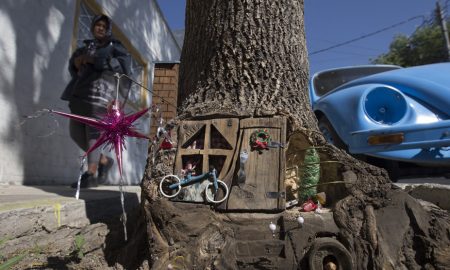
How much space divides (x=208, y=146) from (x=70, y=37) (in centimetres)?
308

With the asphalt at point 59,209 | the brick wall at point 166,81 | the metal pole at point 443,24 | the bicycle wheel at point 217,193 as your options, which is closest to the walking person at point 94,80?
the asphalt at point 59,209

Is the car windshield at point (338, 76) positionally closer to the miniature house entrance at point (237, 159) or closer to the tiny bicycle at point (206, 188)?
the miniature house entrance at point (237, 159)

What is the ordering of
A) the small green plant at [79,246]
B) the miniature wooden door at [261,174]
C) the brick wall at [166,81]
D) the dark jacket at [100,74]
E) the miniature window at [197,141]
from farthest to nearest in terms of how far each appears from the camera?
the brick wall at [166,81] → the dark jacket at [100,74] → the miniature window at [197,141] → the small green plant at [79,246] → the miniature wooden door at [261,174]

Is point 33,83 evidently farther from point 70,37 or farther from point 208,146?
point 208,146

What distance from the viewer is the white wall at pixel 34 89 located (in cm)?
324

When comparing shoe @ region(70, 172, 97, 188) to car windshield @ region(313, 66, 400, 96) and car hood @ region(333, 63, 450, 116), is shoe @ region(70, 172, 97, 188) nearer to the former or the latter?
car hood @ region(333, 63, 450, 116)

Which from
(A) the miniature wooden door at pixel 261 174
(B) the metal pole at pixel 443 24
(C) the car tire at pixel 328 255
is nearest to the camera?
(C) the car tire at pixel 328 255

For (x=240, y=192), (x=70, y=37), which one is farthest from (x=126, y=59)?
(x=240, y=192)

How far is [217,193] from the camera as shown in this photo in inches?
69.8

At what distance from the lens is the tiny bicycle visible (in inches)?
69.4

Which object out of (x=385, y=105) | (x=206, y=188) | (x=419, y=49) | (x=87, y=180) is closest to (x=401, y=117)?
(x=385, y=105)

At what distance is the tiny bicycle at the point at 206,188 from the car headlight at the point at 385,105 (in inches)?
68.4

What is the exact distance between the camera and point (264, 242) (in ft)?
5.32

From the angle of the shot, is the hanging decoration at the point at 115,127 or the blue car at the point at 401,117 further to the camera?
the blue car at the point at 401,117
